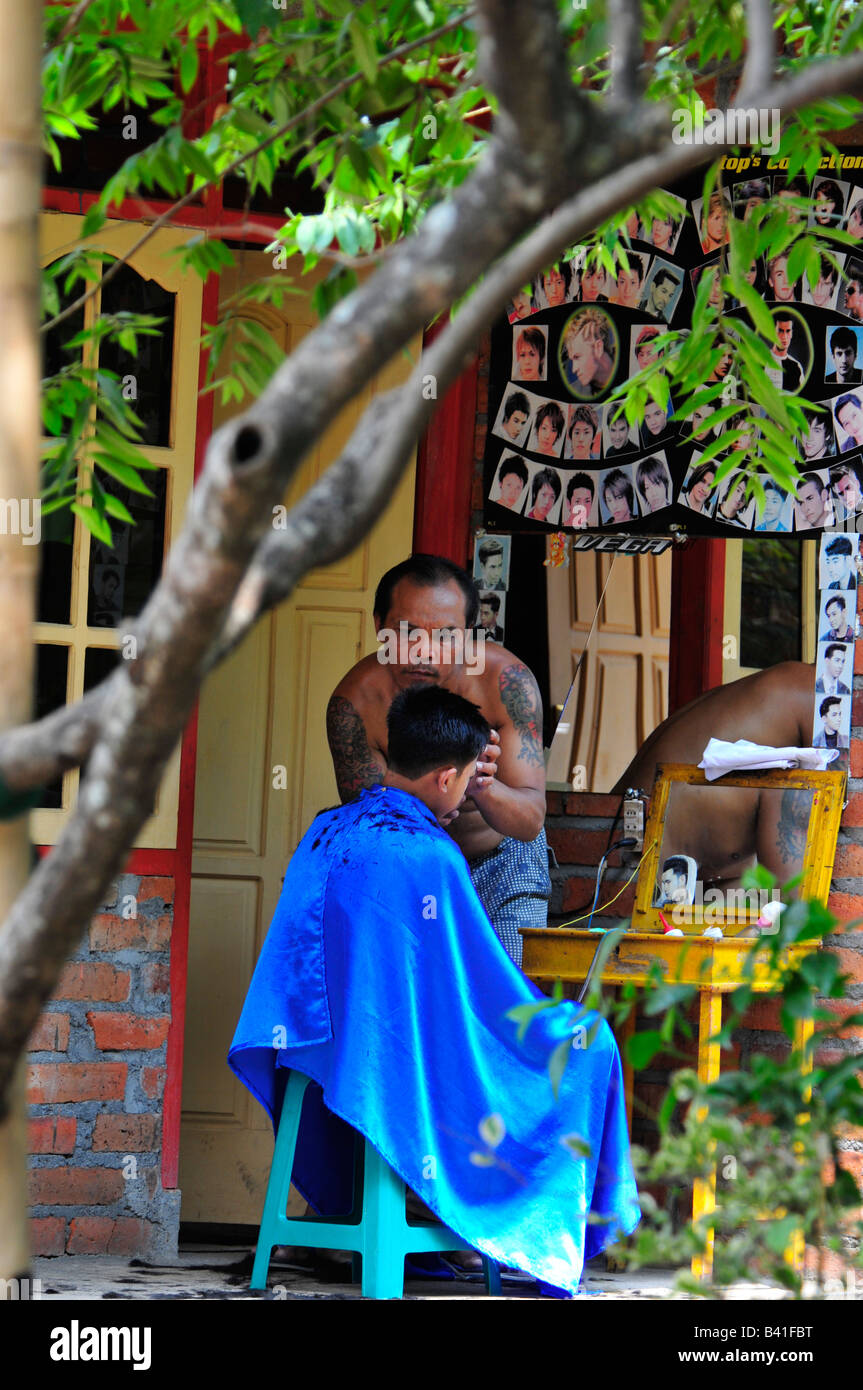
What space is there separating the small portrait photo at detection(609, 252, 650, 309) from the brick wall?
207 centimetres

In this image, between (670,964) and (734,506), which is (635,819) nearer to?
(670,964)

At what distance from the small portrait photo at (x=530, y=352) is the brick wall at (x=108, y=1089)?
5.79ft

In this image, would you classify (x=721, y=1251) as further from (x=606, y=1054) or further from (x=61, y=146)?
(x=61, y=146)

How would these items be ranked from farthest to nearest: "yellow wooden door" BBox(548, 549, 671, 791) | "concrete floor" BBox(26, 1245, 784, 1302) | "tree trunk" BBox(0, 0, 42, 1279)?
"yellow wooden door" BBox(548, 549, 671, 791), "concrete floor" BBox(26, 1245, 784, 1302), "tree trunk" BBox(0, 0, 42, 1279)

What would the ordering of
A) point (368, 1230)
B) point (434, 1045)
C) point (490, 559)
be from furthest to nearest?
point (490, 559) < point (434, 1045) < point (368, 1230)

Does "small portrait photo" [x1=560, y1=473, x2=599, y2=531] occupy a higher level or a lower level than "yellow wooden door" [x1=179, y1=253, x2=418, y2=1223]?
higher

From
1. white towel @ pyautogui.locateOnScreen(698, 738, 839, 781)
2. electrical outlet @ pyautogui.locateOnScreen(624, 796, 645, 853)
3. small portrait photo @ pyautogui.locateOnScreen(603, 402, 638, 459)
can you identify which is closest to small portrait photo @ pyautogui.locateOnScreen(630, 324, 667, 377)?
small portrait photo @ pyautogui.locateOnScreen(603, 402, 638, 459)

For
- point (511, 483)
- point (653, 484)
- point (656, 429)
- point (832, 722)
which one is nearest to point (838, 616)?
point (832, 722)

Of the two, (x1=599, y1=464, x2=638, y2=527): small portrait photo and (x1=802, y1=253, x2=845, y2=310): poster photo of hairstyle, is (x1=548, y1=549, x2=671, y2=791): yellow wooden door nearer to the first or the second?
(x1=599, y1=464, x2=638, y2=527): small portrait photo

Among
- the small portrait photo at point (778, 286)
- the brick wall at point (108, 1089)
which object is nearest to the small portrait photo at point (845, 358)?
the small portrait photo at point (778, 286)

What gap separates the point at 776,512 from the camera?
4.25 metres

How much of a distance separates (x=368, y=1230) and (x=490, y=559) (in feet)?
6.88

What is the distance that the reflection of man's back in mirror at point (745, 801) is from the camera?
4094mm

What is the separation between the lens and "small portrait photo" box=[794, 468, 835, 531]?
4188 mm
